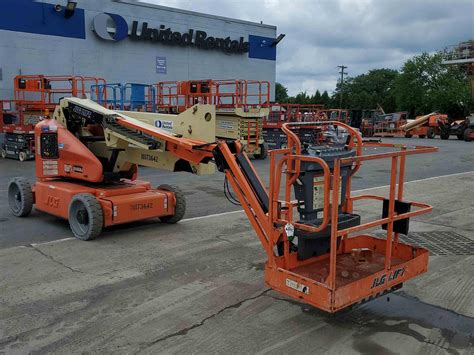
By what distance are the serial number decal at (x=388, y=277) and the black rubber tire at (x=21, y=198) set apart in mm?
6363

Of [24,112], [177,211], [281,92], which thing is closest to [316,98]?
[281,92]

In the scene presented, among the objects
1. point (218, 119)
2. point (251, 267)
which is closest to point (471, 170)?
point (218, 119)

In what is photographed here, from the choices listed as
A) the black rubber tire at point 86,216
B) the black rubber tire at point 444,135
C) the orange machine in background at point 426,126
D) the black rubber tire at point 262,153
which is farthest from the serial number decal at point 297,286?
the orange machine in background at point 426,126

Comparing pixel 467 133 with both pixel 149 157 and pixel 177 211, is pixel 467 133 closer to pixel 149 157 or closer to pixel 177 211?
pixel 177 211

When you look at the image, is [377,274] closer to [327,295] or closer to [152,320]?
[327,295]

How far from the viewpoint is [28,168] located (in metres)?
16.1

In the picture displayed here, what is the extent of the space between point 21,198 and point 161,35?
19.6 m

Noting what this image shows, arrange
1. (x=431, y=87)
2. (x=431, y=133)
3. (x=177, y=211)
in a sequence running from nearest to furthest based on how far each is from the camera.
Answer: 1. (x=177, y=211)
2. (x=431, y=133)
3. (x=431, y=87)

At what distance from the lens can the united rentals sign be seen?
24.0 metres

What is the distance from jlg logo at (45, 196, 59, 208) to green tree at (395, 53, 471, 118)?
6268cm

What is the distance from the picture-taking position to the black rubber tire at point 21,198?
8.54m

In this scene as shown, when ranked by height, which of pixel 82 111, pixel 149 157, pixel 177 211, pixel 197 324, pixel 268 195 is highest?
pixel 82 111

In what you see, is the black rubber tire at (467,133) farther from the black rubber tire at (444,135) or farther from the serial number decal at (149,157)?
the serial number decal at (149,157)

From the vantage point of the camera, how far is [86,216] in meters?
7.34
